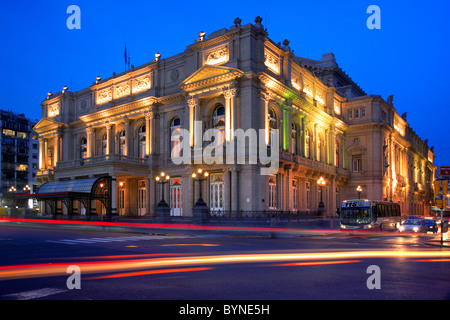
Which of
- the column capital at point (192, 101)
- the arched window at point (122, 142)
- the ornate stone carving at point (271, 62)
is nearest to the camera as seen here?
the ornate stone carving at point (271, 62)

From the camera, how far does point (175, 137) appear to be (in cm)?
4978

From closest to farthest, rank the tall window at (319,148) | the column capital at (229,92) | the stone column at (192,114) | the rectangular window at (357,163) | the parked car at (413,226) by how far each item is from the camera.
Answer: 1. the parked car at (413,226)
2. the column capital at (229,92)
3. the stone column at (192,114)
4. the tall window at (319,148)
5. the rectangular window at (357,163)

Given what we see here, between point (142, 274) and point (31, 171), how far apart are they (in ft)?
377

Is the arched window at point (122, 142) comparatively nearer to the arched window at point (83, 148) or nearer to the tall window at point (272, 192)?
the arched window at point (83, 148)

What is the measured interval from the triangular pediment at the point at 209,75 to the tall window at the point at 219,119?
3544mm

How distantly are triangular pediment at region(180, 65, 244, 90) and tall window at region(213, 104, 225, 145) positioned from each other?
354cm

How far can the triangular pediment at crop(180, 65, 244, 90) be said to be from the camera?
41.4 meters

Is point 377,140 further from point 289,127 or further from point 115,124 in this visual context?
point 115,124

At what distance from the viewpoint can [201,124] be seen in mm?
45375

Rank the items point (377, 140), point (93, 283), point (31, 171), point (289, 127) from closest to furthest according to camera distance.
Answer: point (93, 283) → point (289, 127) → point (377, 140) → point (31, 171)

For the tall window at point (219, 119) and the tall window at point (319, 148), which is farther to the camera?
the tall window at point (319, 148)

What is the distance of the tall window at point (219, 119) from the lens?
45.4 m

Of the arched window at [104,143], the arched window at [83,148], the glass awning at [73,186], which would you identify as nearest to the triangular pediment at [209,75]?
the glass awning at [73,186]
